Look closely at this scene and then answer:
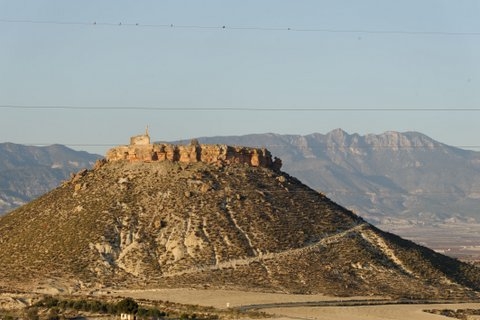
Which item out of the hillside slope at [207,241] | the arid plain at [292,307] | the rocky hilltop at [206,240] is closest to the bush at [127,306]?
the arid plain at [292,307]

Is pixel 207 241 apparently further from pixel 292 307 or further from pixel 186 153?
pixel 292 307

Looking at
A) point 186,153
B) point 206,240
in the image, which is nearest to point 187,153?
point 186,153

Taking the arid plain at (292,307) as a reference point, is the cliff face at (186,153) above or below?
above

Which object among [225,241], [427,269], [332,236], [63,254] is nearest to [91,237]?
[63,254]

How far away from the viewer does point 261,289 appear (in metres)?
88.3

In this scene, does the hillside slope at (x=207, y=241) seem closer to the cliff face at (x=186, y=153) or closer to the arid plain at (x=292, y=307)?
the cliff face at (x=186, y=153)

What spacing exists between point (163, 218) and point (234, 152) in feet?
34.3

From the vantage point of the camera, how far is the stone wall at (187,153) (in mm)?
104000

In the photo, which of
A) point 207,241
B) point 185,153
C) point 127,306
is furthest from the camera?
point 185,153

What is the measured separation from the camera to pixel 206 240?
9475 cm

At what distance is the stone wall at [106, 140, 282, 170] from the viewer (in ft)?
341

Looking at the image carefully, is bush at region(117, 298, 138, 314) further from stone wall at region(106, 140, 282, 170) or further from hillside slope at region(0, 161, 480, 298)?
stone wall at region(106, 140, 282, 170)

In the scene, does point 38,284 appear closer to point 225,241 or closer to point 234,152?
point 225,241

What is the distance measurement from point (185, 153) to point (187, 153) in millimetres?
154
